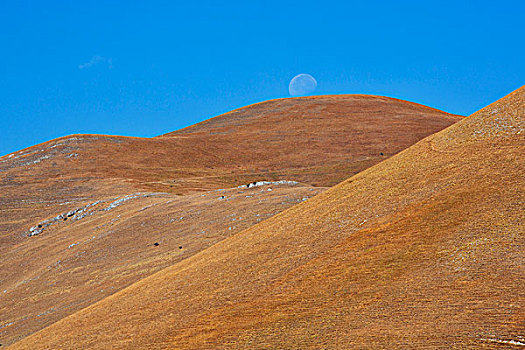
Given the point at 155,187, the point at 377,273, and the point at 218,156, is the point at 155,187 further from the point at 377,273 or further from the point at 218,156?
the point at 377,273

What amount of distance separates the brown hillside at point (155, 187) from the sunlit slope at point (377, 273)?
6.62 meters

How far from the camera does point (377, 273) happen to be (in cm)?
1021

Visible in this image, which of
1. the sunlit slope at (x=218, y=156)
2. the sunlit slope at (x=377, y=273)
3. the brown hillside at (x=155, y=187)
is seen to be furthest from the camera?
the sunlit slope at (x=218, y=156)

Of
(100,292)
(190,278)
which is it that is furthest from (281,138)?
(190,278)

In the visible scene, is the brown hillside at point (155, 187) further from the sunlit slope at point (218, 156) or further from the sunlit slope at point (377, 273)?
the sunlit slope at point (377, 273)

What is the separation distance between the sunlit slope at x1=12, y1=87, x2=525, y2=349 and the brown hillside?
6.62 meters

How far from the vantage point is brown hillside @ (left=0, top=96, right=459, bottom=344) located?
22391mm

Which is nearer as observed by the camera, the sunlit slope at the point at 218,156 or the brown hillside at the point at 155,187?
the brown hillside at the point at 155,187

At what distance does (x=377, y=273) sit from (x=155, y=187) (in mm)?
39133

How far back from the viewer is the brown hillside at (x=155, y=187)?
73.5 feet

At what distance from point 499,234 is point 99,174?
49603 millimetres

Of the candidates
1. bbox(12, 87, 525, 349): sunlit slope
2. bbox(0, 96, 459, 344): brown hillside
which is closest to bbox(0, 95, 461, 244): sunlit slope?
bbox(0, 96, 459, 344): brown hillside

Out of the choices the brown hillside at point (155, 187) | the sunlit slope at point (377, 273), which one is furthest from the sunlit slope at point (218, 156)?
the sunlit slope at point (377, 273)

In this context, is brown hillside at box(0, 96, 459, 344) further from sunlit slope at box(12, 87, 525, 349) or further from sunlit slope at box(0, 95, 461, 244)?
sunlit slope at box(12, 87, 525, 349)
